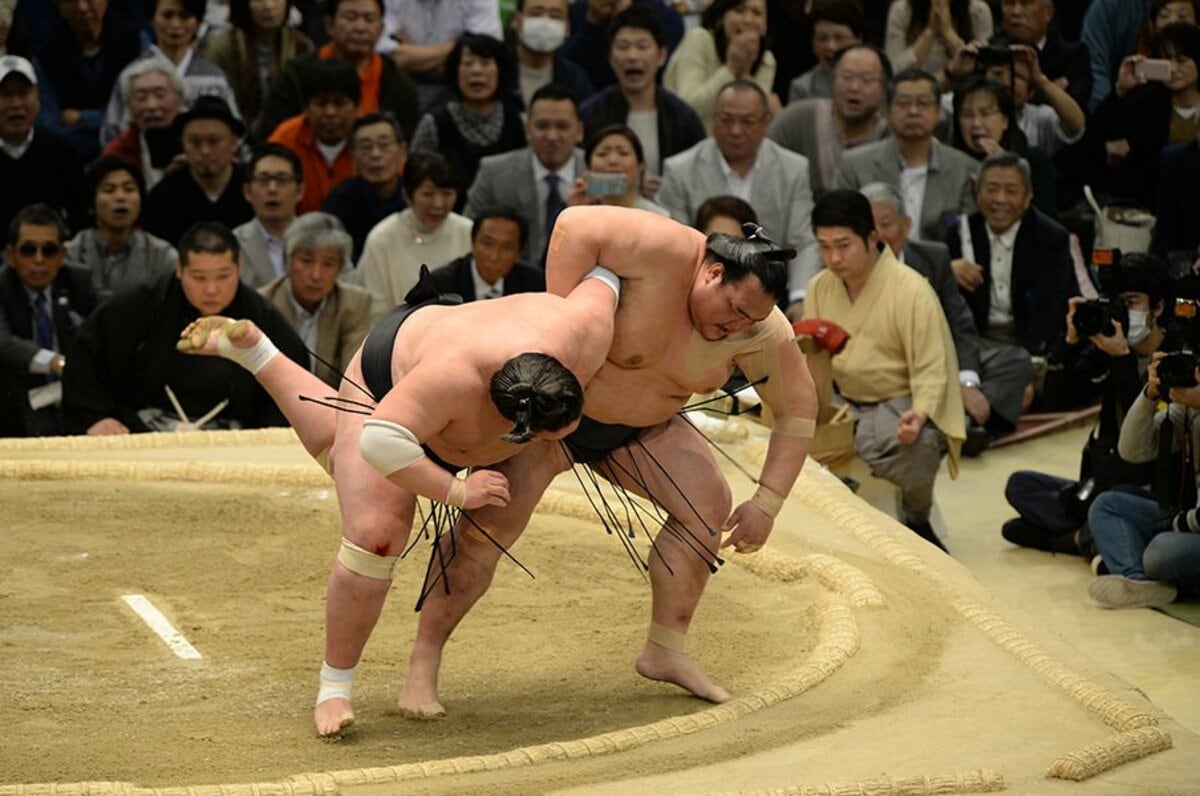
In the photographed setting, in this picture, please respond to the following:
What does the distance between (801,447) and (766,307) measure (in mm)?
383

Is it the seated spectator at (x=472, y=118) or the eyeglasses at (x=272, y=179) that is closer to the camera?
the eyeglasses at (x=272, y=179)

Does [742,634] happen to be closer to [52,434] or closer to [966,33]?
[52,434]

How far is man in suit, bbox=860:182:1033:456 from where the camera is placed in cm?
522

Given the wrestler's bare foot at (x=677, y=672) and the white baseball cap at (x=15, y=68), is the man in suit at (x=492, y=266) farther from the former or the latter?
the wrestler's bare foot at (x=677, y=672)

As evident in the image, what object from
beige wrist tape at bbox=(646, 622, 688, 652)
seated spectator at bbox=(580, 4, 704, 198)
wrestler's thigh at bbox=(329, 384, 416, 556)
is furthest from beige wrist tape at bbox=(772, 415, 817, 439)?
seated spectator at bbox=(580, 4, 704, 198)

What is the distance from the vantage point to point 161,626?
3.52 m

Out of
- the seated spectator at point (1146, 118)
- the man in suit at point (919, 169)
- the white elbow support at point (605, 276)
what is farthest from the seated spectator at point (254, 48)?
the white elbow support at point (605, 276)

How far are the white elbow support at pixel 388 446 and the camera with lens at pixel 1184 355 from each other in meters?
1.81

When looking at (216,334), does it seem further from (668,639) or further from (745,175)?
(745,175)

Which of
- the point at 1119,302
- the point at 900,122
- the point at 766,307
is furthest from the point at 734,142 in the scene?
the point at 766,307

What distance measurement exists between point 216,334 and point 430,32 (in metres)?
3.58

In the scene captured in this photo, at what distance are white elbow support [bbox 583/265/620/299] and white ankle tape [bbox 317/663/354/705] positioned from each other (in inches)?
27.5

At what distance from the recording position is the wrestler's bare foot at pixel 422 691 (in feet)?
10.1

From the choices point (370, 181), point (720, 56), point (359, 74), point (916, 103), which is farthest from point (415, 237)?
point (916, 103)
